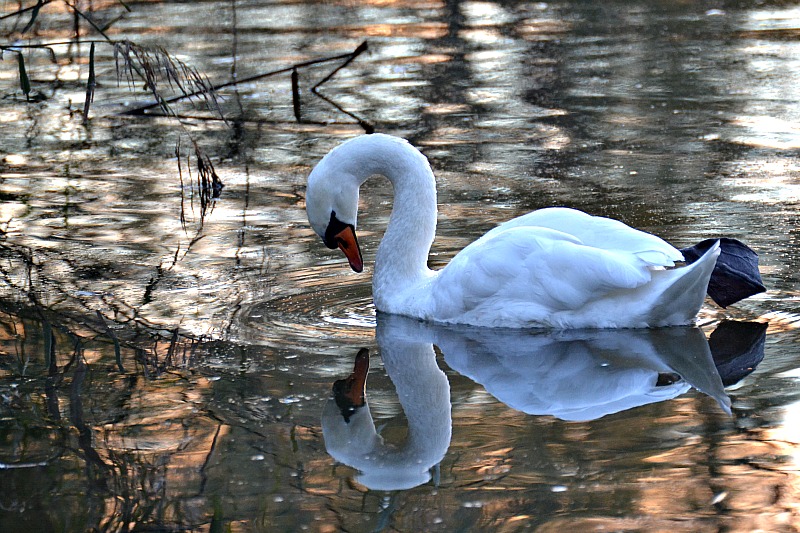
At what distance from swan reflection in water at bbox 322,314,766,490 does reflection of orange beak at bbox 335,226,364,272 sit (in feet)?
1.19

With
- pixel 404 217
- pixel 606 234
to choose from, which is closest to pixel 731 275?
pixel 606 234

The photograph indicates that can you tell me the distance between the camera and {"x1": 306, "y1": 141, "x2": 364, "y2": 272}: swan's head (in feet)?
20.7

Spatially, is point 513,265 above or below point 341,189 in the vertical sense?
below

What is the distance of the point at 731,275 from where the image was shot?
596cm

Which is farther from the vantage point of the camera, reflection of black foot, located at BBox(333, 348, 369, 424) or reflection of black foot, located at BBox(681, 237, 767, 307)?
reflection of black foot, located at BBox(681, 237, 767, 307)

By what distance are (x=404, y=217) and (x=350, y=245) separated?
31cm

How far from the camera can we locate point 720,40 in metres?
14.7

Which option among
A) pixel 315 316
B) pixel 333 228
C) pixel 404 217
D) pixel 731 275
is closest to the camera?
pixel 731 275

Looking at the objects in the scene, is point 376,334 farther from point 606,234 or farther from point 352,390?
point 606,234

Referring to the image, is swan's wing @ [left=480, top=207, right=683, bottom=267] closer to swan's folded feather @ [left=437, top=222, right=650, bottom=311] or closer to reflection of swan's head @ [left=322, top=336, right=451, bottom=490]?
swan's folded feather @ [left=437, top=222, right=650, bottom=311]

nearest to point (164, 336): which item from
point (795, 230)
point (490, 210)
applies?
point (490, 210)

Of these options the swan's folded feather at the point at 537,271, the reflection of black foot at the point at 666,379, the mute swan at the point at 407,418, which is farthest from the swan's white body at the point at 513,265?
the reflection of black foot at the point at 666,379

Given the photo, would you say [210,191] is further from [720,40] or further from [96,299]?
[720,40]

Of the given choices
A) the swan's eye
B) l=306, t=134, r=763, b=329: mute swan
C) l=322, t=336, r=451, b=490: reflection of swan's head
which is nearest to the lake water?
l=322, t=336, r=451, b=490: reflection of swan's head
